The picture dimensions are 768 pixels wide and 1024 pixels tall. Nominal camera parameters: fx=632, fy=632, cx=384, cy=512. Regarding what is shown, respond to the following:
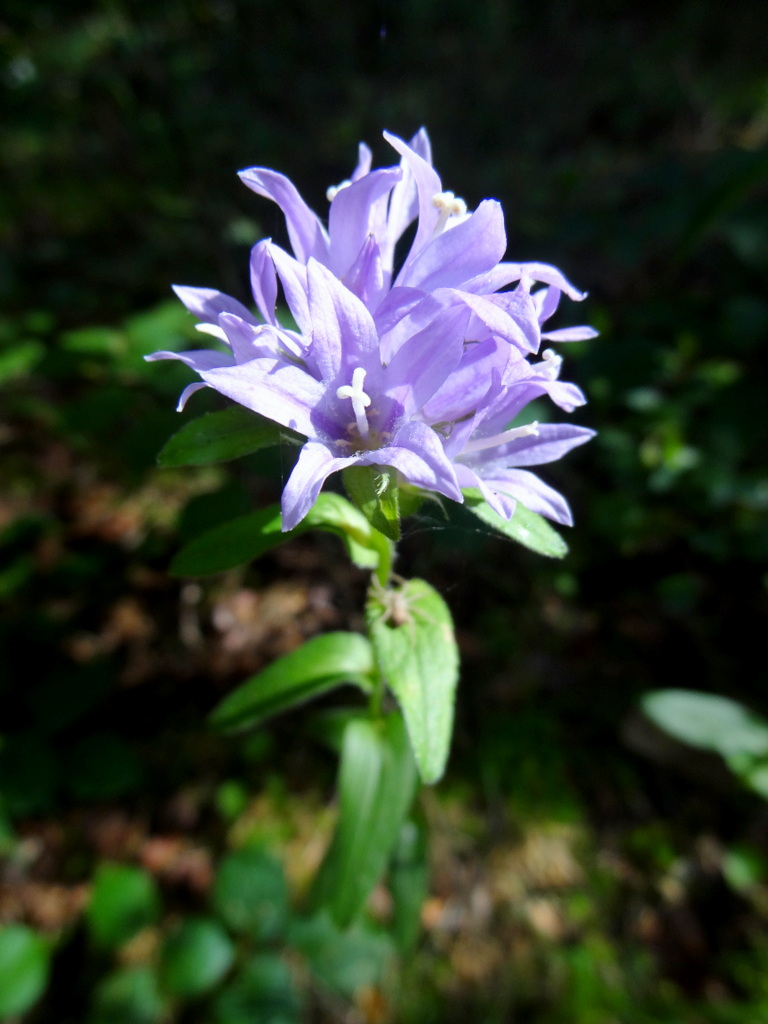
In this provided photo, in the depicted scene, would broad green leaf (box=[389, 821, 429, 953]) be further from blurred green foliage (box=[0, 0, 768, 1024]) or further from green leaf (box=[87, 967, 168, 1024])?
green leaf (box=[87, 967, 168, 1024])

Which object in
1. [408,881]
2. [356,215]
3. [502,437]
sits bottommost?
[408,881]

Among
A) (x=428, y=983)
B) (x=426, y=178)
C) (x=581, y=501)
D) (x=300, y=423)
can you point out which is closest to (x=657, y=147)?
(x=581, y=501)

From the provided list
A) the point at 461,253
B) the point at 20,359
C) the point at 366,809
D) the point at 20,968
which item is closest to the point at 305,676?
the point at 366,809

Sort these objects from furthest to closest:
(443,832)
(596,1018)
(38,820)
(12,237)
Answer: (12,237)
(38,820)
(443,832)
(596,1018)

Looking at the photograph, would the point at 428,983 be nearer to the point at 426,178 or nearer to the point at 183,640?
the point at 183,640

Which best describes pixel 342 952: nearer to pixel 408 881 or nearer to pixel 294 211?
pixel 408 881

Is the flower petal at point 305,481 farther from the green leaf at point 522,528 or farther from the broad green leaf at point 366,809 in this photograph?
the broad green leaf at point 366,809
